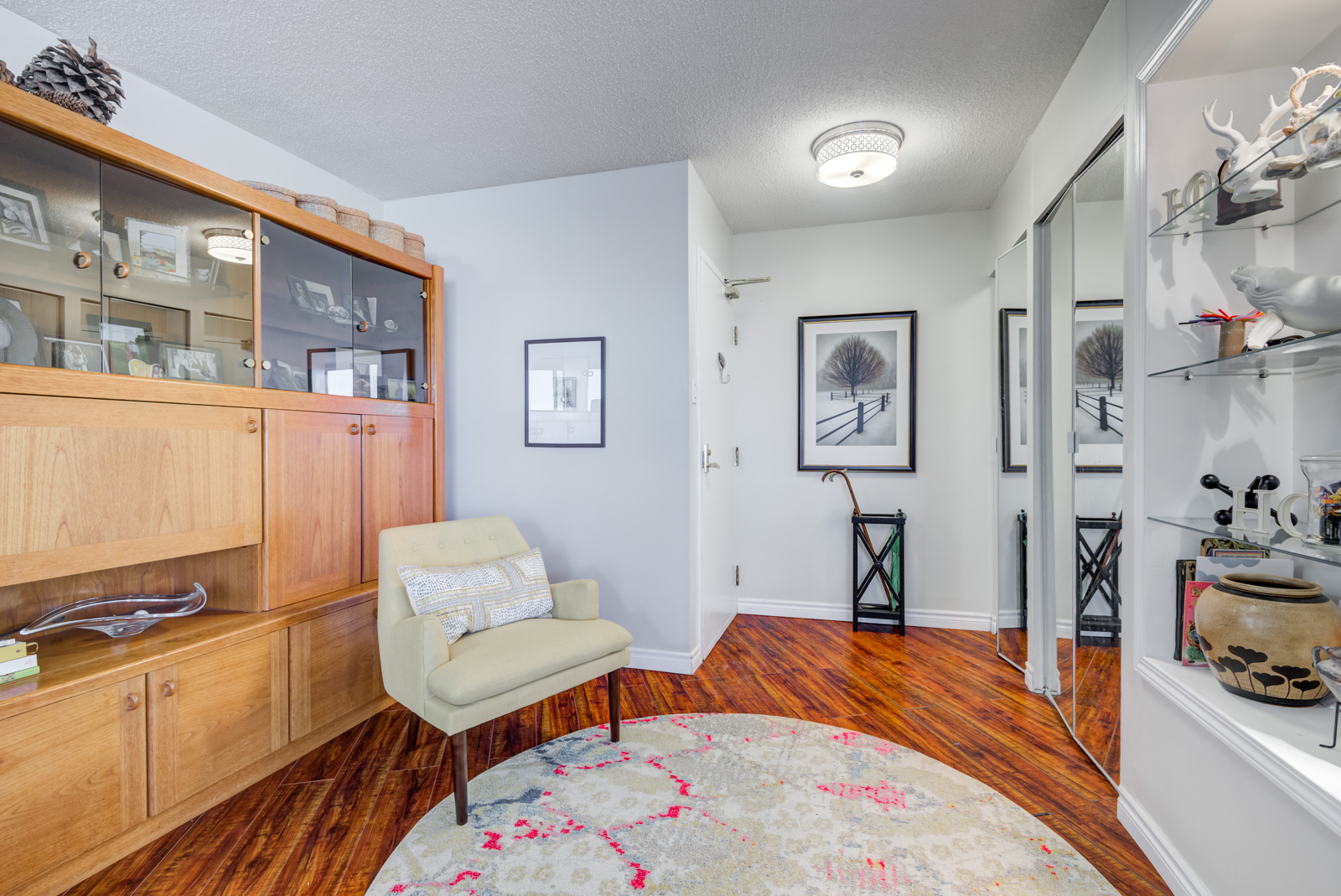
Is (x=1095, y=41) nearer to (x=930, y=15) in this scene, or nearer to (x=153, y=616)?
(x=930, y=15)

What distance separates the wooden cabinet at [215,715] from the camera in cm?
177

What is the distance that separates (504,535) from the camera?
268 centimetres

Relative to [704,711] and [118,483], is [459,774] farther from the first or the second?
[118,483]

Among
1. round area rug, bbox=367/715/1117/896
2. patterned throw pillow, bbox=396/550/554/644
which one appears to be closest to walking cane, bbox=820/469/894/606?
round area rug, bbox=367/715/1117/896

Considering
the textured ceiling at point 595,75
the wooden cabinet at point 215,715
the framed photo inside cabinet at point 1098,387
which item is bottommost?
the wooden cabinet at point 215,715

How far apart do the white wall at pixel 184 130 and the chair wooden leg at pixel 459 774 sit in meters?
2.58

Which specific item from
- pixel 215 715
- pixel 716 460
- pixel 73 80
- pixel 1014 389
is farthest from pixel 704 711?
pixel 73 80

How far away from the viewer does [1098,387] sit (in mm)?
1993

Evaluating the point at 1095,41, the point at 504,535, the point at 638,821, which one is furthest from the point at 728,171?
the point at 638,821

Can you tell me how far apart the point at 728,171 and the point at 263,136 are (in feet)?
7.30

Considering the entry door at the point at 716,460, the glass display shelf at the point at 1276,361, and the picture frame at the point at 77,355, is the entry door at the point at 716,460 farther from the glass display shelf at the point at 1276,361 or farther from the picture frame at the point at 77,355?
the picture frame at the point at 77,355

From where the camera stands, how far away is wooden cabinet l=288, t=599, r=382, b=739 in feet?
7.25

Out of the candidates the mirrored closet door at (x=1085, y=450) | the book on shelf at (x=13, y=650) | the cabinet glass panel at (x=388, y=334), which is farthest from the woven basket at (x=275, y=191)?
the mirrored closet door at (x=1085, y=450)

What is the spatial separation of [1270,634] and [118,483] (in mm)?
3078
